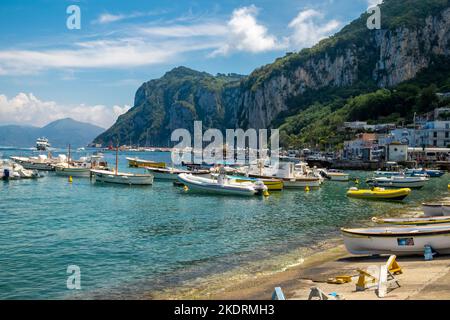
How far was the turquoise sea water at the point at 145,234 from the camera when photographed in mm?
19125

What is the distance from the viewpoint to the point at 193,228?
31.8 metres

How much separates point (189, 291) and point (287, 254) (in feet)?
26.2

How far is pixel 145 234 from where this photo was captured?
29.2 m

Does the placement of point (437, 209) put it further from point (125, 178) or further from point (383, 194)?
point (125, 178)

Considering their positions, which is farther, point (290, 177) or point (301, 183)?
point (290, 177)

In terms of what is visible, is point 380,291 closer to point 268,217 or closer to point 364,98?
point 268,217

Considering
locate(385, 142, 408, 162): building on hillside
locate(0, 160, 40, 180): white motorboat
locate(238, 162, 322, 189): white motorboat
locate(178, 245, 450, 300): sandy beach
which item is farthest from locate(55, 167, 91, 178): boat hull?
locate(385, 142, 408, 162): building on hillside

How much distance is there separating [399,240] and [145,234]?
53.9ft

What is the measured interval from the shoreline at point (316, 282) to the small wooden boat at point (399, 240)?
1.30 ft

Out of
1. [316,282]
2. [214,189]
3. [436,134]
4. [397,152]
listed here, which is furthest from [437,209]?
[436,134]

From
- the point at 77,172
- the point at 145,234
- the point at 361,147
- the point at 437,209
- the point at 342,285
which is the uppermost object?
the point at 361,147

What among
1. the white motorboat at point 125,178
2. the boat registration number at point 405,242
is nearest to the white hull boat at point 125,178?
the white motorboat at point 125,178

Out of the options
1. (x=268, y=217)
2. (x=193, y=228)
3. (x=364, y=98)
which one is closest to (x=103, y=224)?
(x=193, y=228)

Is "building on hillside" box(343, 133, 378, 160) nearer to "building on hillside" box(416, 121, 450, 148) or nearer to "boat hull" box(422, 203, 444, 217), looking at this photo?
"building on hillside" box(416, 121, 450, 148)
